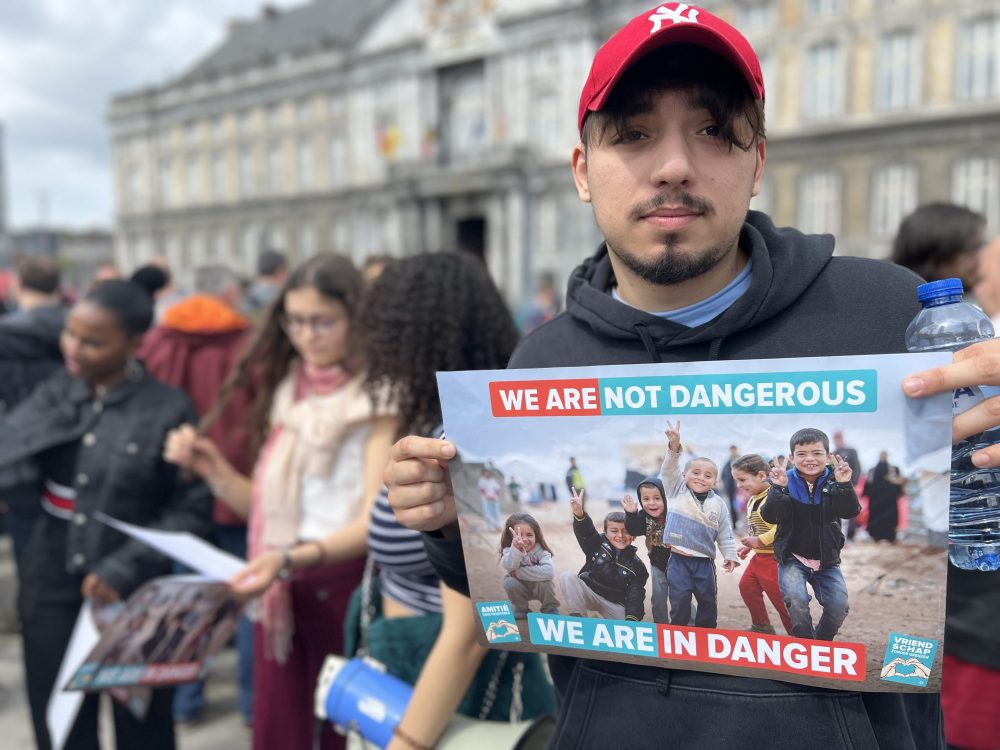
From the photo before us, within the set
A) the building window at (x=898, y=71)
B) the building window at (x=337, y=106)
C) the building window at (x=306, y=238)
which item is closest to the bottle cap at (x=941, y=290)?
the building window at (x=898, y=71)

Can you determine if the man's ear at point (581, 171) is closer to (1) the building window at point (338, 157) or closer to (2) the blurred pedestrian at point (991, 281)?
(2) the blurred pedestrian at point (991, 281)

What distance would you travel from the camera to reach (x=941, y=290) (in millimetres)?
1096

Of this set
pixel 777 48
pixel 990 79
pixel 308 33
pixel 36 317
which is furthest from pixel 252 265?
pixel 36 317

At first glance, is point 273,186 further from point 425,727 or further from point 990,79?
point 425,727

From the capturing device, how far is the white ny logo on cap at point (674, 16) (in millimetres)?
1177

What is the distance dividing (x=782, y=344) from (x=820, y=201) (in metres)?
22.9

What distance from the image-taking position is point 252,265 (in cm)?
3472

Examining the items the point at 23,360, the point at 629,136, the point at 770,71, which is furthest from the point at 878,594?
the point at 770,71

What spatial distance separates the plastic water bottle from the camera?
110cm

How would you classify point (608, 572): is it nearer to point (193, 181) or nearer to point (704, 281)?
point (704, 281)

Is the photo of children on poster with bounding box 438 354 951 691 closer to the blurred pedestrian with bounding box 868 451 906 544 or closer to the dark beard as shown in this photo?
the blurred pedestrian with bounding box 868 451 906 544

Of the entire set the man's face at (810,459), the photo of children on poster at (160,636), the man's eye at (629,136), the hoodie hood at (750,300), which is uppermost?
the man's eye at (629,136)

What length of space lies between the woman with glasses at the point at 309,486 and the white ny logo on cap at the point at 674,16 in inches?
67.1

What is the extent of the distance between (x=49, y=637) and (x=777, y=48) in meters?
23.4
